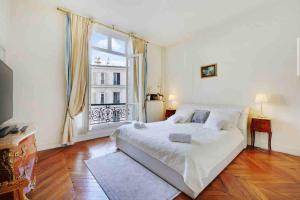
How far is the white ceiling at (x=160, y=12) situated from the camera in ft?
9.46

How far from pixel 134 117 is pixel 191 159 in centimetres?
287

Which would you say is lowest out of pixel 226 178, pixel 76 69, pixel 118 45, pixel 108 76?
pixel 226 178

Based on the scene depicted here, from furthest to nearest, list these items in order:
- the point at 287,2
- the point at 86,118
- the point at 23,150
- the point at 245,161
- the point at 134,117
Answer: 1. the point at 134,117
2. the point at 86,118
3. the point at 287,2
4. the point at 245,161
5. the point at 23,150

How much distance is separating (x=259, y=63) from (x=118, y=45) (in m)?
3.70

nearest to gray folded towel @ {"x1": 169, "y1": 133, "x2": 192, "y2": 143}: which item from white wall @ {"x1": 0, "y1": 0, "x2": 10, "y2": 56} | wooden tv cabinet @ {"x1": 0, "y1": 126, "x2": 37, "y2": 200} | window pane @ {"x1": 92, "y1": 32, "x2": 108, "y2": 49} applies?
wooden tv cabinet @ {"x1": 0, "y1": 126, "x2": 37, "y2": 200}

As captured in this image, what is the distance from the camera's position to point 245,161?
8.29 ft

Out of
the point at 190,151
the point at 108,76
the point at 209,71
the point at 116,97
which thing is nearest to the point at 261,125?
the point at 209,71

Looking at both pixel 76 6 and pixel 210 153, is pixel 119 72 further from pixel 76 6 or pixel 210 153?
pixel 210 153

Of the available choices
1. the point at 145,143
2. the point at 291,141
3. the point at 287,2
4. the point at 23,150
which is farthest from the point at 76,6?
the point at 291,141

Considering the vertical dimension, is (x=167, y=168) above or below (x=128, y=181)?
above

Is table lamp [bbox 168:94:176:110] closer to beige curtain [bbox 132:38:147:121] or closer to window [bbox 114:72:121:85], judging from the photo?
beige curtain [bbox 132:38:147:121]

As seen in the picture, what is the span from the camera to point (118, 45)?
448 centimetres

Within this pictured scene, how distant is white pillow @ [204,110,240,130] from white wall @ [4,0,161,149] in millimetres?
3228

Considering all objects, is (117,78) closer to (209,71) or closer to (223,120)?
(209,71)
